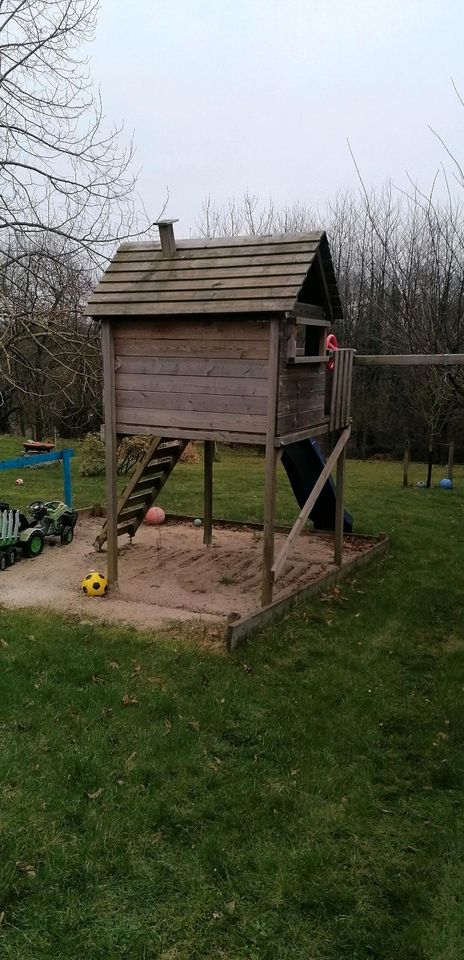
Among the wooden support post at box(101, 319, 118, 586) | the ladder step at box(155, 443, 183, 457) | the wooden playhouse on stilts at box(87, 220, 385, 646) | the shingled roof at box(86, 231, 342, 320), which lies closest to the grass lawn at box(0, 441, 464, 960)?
the wooden playhouse on stilts at box(87, 220, 385, 646)

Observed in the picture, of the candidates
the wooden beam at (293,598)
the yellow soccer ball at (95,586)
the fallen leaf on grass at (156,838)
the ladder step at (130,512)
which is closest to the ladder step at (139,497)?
the ladder step at (130,512)

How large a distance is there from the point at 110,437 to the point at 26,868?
4529mm

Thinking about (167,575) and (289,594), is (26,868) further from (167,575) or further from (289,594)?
(167,575)

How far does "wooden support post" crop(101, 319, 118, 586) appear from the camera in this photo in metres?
7.01

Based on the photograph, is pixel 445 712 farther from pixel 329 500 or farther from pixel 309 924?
pixel 329 500

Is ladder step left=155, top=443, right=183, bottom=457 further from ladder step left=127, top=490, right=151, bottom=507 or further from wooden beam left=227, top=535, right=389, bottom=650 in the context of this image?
wooden beam left=227, top=535, right=389, bottom=650

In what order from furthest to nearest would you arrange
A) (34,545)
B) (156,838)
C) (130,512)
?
(130,512) → (34,545) → (156,838)

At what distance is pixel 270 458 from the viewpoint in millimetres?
6367

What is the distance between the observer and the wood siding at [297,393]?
6.30m

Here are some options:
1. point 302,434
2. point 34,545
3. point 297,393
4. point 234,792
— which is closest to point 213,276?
point 297,393

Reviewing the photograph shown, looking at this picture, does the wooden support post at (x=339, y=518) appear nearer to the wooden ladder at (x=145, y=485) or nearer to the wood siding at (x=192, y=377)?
the wooden ladder at (x=145, y=485)

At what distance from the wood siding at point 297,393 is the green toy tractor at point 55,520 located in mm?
3970

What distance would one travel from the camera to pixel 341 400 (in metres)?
8.27

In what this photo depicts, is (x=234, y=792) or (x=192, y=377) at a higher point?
(x=192, y=377)
